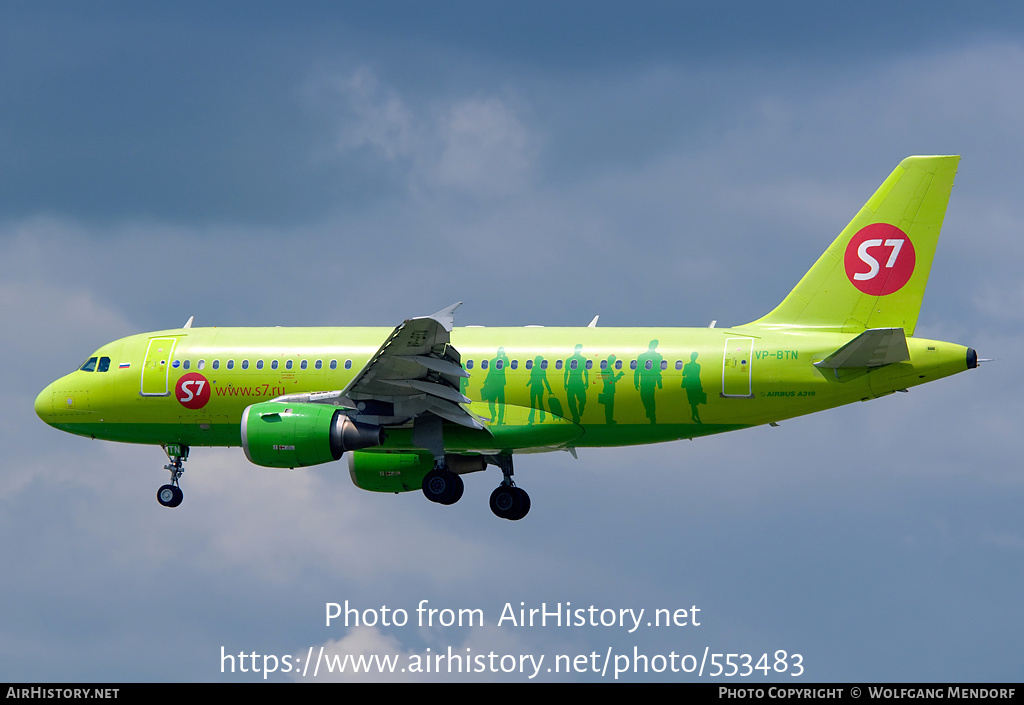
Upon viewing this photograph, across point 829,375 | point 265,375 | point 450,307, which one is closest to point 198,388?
point 265,375

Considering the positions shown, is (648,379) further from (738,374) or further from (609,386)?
(738,374)

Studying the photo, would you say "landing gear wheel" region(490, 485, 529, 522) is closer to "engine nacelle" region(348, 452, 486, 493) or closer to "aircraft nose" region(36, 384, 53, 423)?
"engine nacelle" region(348, 452, 486, 493)

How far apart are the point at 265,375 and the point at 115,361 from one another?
238 inches

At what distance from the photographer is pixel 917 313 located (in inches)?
1715

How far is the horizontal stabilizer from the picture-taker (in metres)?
41.0

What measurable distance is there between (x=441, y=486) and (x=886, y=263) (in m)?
15.8

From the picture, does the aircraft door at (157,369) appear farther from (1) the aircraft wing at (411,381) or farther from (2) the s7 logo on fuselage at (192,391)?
(1) the aircraft wing at (411,381)

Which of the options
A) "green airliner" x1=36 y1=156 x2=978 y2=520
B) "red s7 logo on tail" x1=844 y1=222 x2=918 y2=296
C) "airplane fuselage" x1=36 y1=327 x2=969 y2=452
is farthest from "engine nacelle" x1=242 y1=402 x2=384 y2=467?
"red s7 logo on tail" x1=844 y1=222 x2=918 y2=296

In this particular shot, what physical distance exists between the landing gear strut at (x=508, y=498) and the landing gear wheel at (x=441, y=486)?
2.63m

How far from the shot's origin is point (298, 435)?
42.0 metres

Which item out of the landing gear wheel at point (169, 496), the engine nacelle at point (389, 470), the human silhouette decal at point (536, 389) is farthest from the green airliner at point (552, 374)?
the engine nacelle at point (389, 470)

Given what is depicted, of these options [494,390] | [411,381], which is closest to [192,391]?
[411,381]

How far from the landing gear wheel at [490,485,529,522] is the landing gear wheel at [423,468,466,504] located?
8.63 ft

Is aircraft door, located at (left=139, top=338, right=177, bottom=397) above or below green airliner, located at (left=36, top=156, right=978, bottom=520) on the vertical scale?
above
